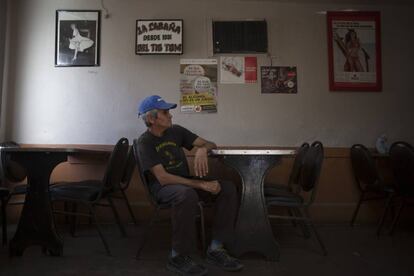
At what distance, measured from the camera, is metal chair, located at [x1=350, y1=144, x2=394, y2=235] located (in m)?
3.31

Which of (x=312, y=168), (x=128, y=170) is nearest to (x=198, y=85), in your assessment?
(x=128, y=170)

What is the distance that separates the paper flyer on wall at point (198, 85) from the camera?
150 inches

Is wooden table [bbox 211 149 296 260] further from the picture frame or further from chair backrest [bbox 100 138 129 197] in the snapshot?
the picture frame

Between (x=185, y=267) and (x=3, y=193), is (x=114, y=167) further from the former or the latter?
(x=185, y=267)

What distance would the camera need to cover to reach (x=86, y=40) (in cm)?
384

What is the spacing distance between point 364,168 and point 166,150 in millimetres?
2059

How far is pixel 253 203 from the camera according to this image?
240 cm

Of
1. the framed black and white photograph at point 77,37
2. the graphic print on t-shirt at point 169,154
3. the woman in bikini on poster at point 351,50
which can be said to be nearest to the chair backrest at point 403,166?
the woman in bikini on poster at point 351,50

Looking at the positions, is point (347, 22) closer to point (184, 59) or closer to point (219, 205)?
point (184, 59)

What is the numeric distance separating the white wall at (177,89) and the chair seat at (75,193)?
1.18 m

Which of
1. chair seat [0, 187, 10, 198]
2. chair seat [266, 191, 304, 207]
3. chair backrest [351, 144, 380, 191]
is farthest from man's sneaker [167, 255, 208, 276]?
chair backrest [351, 144, 380, 191]

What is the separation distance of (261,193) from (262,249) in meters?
0.37

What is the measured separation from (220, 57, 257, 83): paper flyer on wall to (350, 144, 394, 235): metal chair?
52.4 inches

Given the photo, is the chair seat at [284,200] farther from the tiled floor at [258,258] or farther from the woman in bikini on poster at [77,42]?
the woman in bikini on poster at [77,42]
